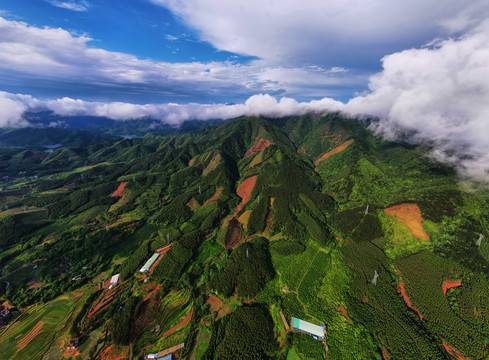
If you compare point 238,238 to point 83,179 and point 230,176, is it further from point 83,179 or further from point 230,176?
point 83,179

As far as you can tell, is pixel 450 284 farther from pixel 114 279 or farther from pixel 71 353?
pixel 114 279

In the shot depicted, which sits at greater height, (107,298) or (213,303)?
(213,303)

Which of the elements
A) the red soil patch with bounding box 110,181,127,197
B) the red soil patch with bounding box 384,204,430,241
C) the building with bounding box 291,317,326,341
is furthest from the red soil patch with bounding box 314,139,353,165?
the red soil patch with bounding box 110,181,127,197

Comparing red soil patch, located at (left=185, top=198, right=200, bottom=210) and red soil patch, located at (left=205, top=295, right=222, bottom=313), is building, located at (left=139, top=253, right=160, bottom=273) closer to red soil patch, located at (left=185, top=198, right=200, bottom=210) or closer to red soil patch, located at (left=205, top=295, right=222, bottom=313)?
red soil patch, located at (left=205, top=295, right=222, bottom=313)

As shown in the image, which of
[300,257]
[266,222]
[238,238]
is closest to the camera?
[300,257]

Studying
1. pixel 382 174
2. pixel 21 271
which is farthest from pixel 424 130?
pixel 21 271

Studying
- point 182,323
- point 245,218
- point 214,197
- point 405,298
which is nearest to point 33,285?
point 182,323

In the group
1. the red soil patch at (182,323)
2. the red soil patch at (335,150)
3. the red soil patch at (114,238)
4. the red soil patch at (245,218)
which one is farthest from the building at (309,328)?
the red soil patch at (335,150)
